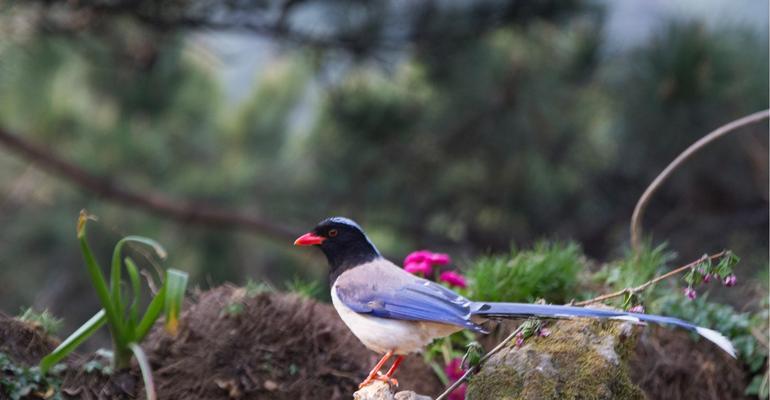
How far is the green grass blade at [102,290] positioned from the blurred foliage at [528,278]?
57.6 inches

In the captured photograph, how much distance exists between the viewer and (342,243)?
3797 millimetres

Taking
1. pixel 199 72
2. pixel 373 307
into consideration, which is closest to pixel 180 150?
pixel 199 72

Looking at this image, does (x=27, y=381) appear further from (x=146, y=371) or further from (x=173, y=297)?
(x=173, y=297)

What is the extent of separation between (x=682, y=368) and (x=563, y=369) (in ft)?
3.50

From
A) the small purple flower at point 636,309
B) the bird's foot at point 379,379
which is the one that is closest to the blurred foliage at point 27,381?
the bird's foot at point 379,379

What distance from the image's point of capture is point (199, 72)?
33.7 ft

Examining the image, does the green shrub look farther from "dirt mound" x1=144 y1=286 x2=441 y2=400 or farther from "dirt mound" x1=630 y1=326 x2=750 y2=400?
"dirt mound" x1=630 y1=326 x2=750 y2=400

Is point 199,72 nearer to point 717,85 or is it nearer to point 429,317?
point 717,85

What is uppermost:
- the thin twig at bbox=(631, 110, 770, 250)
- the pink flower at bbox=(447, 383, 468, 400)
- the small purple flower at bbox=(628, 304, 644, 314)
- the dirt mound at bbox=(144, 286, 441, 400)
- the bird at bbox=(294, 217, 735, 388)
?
the thin twig at bbox=(631, 110, 770, 250)

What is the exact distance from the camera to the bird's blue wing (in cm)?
325

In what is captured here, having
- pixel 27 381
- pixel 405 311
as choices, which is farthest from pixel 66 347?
pixel 405 311

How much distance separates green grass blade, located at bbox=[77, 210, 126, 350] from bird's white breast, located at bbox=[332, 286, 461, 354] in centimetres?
88

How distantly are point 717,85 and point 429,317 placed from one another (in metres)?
4.72

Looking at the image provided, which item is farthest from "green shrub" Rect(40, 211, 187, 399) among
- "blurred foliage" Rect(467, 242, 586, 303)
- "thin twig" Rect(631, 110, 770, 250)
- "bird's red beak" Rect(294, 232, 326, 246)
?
"thin twig" Rect(631, 110, 770, 250)
